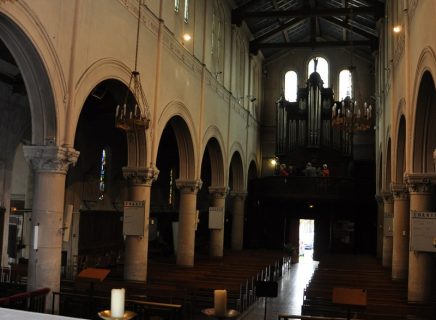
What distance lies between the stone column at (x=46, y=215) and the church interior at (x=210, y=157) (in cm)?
3

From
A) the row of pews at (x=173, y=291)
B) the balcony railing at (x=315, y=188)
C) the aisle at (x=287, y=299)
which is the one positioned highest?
the balcony railing at (x=315, y=188)

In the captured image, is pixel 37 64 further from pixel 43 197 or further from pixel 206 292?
pixel 206 292

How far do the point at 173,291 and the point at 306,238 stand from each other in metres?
25.3

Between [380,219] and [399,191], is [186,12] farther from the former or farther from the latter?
[380,219]

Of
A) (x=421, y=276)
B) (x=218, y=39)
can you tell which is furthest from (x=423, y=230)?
(x=218, y=39)

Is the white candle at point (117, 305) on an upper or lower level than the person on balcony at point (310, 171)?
lower

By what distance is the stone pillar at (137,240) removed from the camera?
15.2 m

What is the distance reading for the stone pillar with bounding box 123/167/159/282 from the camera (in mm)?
15172

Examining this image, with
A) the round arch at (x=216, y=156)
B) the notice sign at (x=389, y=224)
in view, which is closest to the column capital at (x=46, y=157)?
the round arch at (x=216, y=156)

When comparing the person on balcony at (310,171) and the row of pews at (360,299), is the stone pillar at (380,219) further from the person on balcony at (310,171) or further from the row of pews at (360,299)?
the row of pews at (360,299)

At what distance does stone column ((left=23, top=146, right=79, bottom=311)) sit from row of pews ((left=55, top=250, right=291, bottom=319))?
552mm

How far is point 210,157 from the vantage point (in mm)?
23422

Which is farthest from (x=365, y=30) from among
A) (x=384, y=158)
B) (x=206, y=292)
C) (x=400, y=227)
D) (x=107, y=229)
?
(x=206, y=292)

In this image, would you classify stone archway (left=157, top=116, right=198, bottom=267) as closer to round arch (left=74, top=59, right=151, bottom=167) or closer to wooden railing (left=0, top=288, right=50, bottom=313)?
round arch (left=74, top=59, right=151, bottom=167)
